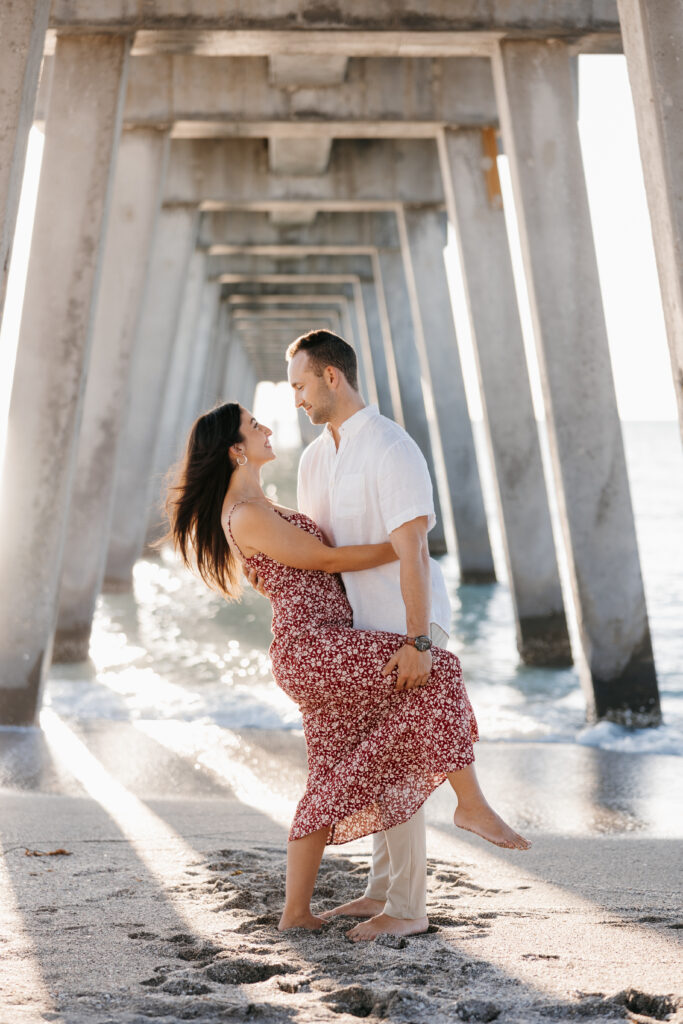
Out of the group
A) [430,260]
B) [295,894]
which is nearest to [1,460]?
[295,894]

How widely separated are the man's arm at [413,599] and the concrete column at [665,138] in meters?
1.47

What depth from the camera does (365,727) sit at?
345 centimetres

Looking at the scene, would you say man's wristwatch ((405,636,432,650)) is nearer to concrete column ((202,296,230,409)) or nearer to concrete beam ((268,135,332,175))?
concrete beam ((268,135,332,175))

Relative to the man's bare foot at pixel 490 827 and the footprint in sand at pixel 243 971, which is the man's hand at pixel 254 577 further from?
the footprint in sand at pixel 243 971

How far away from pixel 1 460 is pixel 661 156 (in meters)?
4.70

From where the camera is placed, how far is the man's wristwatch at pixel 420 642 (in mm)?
3307

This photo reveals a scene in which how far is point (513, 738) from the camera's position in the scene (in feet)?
23.9

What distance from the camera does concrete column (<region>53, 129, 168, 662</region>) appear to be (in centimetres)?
1020

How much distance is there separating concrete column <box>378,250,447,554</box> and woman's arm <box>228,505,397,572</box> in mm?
16179

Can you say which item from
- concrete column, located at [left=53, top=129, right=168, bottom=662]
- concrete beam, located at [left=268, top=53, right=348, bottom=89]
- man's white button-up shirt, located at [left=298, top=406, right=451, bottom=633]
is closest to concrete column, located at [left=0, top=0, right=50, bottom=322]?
man's white button-up shirt, located at [left=298, top=406, right=451, bottom=633]

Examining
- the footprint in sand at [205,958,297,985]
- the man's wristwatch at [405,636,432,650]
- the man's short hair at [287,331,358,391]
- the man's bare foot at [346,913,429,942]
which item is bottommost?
the footprint in sand at [205,958,297,985]

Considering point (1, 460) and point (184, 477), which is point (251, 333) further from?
point (184, 477)

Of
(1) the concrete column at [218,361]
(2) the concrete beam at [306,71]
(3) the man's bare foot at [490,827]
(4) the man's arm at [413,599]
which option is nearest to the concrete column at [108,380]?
(2) the concrete beam at [306,71]

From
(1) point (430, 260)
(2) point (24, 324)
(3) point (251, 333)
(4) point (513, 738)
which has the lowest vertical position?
(4) point (513, 738)
